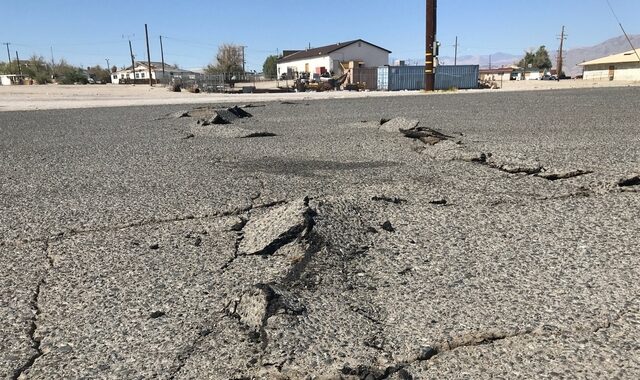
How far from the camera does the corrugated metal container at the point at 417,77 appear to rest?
49969 millimetres

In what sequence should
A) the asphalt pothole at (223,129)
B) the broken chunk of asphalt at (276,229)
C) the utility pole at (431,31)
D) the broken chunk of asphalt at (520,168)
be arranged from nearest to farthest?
the broken chunk of asphalt at (276,229), the broken chunk of asphalt at (520,168), the asphalt pothole at (223,129), the utility pole at (431,31)

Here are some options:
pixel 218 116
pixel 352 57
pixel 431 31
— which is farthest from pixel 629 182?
pixel 352 57

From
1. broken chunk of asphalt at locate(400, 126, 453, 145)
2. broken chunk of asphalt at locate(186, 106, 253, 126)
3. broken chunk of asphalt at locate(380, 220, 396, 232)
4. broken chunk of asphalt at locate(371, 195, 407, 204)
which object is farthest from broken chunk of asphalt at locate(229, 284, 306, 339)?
broken chunk of asphalt at locate(186, 106, 253, 126)

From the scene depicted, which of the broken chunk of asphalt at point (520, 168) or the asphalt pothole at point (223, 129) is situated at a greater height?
the asphalt pothole at point (223, 129)

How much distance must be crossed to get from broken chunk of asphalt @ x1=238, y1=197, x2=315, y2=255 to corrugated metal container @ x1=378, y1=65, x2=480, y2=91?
47.2 meters

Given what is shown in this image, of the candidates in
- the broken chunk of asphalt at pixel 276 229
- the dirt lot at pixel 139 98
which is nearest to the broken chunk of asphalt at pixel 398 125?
the broken chunk of asphalt at pixel 276 229

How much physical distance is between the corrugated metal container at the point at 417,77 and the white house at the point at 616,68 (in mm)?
28516

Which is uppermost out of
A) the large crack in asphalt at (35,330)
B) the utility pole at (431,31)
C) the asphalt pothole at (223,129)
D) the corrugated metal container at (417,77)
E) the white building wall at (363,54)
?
the white building wall at (363,54)

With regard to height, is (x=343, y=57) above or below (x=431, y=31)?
above

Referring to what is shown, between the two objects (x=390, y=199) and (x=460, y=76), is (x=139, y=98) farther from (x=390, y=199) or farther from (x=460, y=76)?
(x=390, y=199)

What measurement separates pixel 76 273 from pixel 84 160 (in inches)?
174

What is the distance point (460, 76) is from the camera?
51562 millimetres

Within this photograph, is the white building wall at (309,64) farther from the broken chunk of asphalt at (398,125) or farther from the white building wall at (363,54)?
the broken chunk of asphalt at (398,125)

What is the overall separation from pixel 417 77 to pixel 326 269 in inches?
1933
